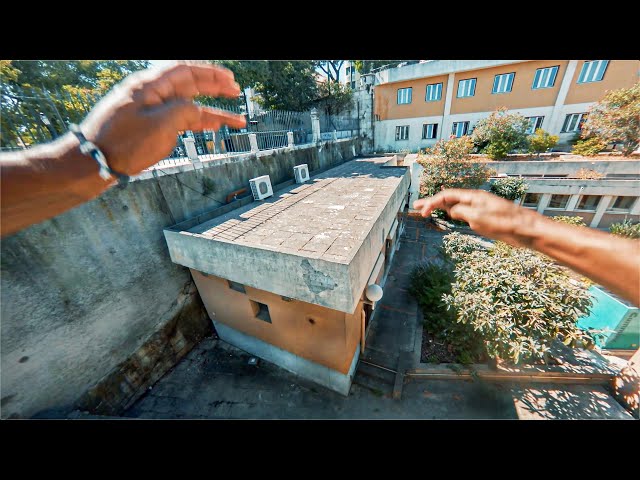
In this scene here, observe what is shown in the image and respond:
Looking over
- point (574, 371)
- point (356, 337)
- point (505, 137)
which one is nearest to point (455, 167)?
point (505, 137)

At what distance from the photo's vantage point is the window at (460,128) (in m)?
16.8

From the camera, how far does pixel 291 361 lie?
18.8 feet

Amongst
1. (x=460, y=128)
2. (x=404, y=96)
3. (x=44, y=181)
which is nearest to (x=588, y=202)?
(x=460, y=128)

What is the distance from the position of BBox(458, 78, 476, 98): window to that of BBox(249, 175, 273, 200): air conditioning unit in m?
17.4

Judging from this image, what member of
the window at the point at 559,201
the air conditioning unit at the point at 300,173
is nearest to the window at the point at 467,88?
the window at the point at 559,201

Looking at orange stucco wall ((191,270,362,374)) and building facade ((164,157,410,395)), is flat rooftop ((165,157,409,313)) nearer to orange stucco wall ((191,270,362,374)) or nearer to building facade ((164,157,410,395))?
building facade ((164,157,410,395))

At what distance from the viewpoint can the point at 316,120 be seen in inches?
403

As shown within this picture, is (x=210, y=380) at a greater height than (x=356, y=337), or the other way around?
(x=356, y=337)

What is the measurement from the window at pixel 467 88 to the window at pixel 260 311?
20.0 metres

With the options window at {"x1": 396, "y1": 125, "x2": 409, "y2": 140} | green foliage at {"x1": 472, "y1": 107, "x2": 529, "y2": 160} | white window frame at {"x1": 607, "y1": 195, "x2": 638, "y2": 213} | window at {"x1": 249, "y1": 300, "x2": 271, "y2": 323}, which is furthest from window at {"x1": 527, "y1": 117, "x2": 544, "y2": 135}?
window at {"x1": 249, "y1": 300, "x2": 271, "y2": 323}

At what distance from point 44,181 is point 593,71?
920 inches

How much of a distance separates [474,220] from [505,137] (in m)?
16.6
